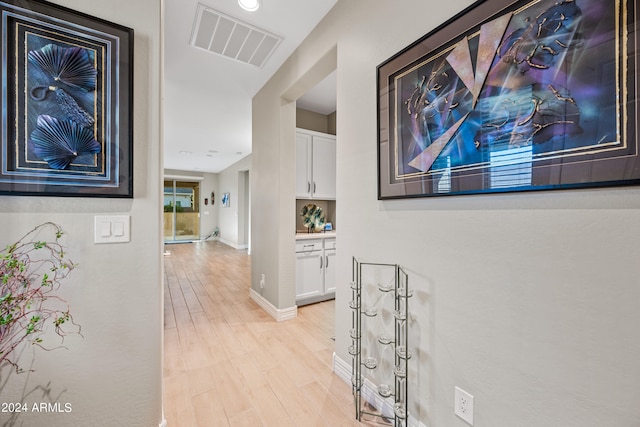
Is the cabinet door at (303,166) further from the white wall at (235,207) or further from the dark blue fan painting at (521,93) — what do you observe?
the white wall at (235,207)

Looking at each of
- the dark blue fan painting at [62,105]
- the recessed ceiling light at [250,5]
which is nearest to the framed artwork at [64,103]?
the dark blue fan painting at [62,105]

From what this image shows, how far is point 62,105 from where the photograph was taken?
3.72ft

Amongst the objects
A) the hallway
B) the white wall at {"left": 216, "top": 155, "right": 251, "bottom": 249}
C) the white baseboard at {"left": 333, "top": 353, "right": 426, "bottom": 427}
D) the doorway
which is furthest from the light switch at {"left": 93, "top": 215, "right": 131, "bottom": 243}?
the doorway

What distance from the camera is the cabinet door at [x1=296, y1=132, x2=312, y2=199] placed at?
10.6 ft

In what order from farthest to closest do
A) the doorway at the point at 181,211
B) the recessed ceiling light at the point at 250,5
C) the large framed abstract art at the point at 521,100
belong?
1. the doorway at the point at 181,211
2. the recessed ceiling light at the point at 250,5
3. the large framed abstract art at the point at 521,100

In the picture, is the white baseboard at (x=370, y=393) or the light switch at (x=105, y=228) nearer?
the light switch at (x=105, y=228)

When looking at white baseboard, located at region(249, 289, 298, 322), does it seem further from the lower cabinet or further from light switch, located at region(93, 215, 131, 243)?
light switch, located at region(93, 215, 131, 243)

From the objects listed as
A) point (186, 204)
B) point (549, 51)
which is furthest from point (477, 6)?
point (186, 204)

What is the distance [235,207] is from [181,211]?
2.89 m

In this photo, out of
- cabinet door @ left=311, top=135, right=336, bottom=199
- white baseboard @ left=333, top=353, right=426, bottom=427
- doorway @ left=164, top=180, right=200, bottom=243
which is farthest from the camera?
doorway @ left=164, top=180, right=200, bottom=243

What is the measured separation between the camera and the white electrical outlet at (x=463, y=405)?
111 cm

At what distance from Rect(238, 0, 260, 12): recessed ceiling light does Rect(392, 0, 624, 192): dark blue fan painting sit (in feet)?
Result: 4.33

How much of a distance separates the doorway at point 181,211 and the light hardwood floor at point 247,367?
673cm

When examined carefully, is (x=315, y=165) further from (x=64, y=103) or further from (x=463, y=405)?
(x=463, y=405)
